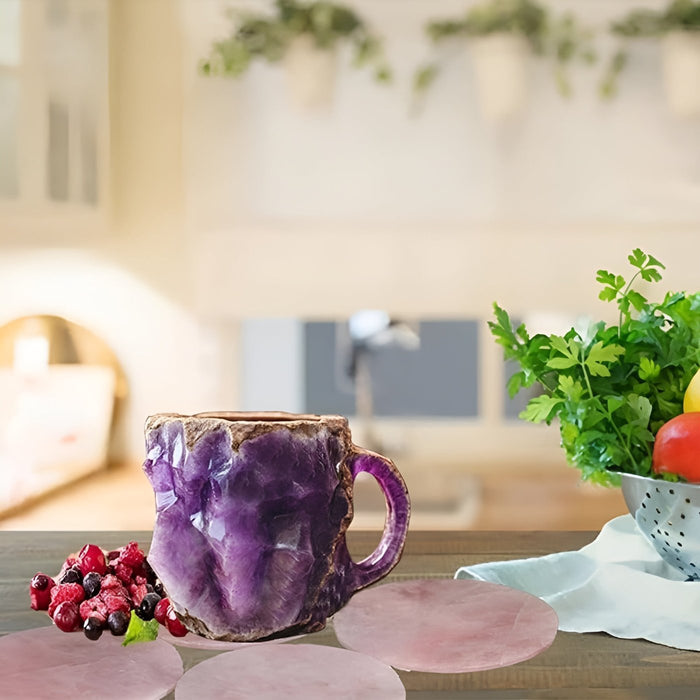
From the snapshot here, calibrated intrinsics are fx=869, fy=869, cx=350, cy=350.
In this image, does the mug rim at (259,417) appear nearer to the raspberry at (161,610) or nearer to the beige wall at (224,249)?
the raspberry at (161,610)

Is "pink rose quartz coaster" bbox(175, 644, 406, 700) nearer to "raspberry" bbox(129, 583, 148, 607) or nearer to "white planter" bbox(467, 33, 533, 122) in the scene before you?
"raspberry" bbox(129, 583, 148, 607)

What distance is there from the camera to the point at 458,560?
662 mm

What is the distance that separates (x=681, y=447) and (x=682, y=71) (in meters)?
2.22

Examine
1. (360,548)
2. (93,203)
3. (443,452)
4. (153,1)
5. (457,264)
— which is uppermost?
(153,1)

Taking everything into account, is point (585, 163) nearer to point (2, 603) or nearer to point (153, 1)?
point (153, 1)

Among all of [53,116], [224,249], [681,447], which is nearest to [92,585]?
[681,447]

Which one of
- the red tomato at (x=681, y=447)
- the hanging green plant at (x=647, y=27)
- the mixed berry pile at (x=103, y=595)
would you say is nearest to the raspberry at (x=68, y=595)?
the mixed berry pile at (x=103, y=595)

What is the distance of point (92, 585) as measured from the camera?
501 millimetres

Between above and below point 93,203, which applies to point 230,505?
below

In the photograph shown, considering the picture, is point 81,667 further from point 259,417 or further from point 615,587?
point 615,587

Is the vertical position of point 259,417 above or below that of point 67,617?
above

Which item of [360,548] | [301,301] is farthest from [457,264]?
[360,548]

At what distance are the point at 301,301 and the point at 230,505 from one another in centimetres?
215

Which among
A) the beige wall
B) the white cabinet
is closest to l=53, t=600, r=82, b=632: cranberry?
the white cabinet
